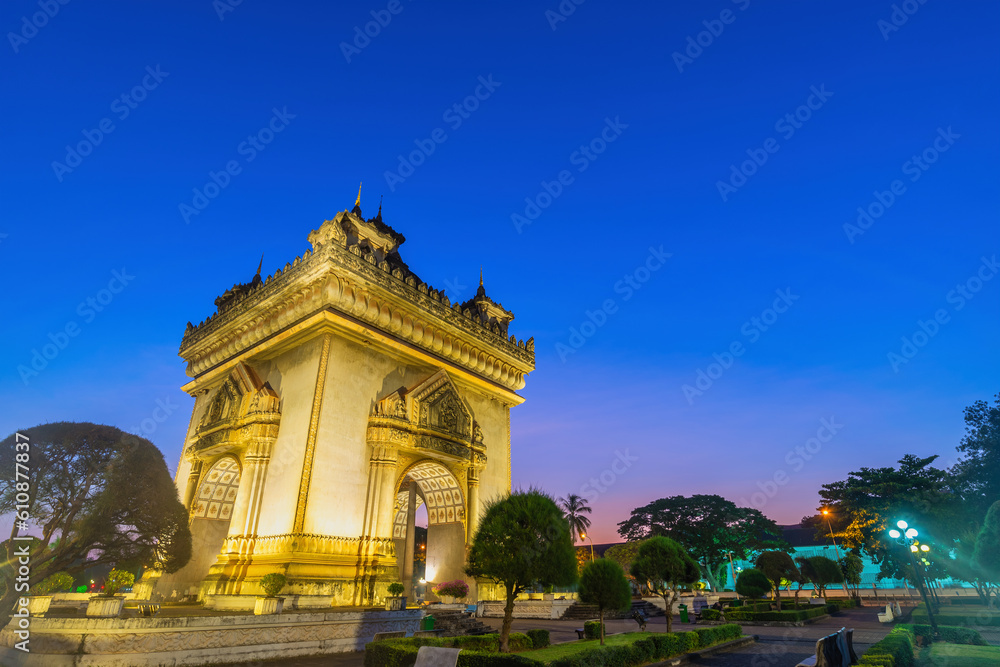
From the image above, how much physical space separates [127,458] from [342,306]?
320 inches

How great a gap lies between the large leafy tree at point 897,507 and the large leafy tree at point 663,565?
24097 millimetres

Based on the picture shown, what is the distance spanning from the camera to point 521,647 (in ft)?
37.0

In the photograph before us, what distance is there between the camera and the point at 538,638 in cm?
1188

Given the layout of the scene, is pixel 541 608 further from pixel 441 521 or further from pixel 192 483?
pixel 192 483

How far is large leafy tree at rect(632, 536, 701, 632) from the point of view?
14.6 meters

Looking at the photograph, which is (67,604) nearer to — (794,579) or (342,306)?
(342,306)

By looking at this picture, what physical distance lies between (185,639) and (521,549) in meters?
6.35

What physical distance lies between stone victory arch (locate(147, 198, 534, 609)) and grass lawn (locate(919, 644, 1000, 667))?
13.4 metres

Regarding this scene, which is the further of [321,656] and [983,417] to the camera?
[983,417]

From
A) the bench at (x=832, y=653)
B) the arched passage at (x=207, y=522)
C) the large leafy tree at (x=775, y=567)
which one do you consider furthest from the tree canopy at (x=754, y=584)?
the arched passage at (x=207, y=522)

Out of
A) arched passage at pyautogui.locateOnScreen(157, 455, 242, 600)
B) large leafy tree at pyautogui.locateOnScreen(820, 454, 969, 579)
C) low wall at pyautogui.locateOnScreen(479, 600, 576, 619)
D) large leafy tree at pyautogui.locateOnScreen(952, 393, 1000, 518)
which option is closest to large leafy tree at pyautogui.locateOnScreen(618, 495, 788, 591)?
large leafy tree at pyautogui.locateOnScreen(820, 454, 969, 579)

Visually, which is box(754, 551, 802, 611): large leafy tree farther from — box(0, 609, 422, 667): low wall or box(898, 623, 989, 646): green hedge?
box(0, 609, 422, 667): low wall

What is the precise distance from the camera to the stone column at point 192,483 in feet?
60.9

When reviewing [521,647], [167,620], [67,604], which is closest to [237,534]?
[67,604]
